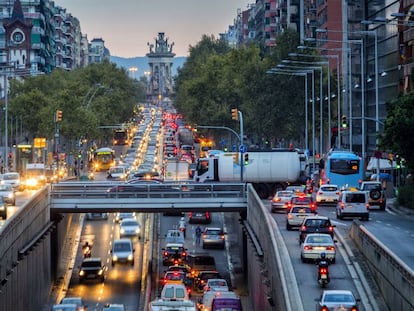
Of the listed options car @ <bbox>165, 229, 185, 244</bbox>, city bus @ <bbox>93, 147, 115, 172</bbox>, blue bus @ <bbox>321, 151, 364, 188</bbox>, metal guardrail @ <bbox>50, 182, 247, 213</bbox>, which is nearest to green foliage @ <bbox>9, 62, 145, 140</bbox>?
city bus @ <bbox>93, 147, 115, 172</bbox>

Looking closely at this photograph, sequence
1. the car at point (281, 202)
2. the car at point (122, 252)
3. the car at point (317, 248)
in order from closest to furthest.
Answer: the car at point (317, 248)
the car at point (281, 202)
the car at point (122, 252)

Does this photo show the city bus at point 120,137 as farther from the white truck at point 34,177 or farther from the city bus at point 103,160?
the white truck at point 34,177

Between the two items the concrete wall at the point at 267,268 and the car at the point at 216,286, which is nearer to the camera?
the concrete wall at the point at 267,268

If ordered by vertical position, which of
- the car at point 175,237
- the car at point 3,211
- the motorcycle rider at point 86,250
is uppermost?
the car at point 3,211

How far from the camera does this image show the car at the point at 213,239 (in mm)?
81250

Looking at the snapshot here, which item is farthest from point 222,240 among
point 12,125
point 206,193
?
point 12,125

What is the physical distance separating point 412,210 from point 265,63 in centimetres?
6620

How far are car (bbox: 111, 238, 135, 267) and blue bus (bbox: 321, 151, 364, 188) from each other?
15.7m

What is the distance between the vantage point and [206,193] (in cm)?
6656

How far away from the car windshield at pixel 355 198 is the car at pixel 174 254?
12.5 metres

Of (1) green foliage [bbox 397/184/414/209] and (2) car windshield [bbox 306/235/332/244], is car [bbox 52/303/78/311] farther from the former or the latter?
(1) green foliage [bbox 397/184/414/209]

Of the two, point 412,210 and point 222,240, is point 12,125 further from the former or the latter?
point 412,210

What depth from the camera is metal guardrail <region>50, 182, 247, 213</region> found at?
66.6 metres

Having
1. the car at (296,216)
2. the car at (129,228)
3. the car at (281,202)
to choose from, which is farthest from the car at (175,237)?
the car at (296,216)
